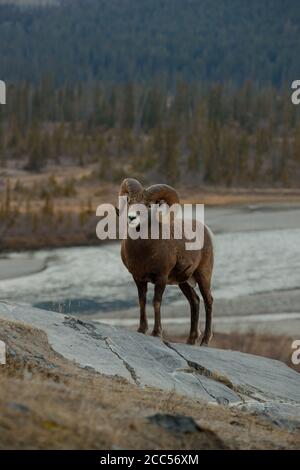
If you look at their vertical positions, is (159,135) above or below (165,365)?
above

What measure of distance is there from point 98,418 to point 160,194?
21.8 ft

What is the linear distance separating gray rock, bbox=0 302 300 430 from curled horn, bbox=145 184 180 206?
1.82 metres

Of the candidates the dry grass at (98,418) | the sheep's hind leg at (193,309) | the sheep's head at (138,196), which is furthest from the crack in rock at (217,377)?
the dry grass at (98,418)

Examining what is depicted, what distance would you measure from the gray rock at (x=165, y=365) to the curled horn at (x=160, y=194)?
1.82m

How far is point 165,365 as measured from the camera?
40.7ft

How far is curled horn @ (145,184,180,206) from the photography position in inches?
518

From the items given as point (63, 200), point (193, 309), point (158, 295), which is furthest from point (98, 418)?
point (63, 200)

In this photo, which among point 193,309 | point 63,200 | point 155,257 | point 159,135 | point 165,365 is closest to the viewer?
point 165,365

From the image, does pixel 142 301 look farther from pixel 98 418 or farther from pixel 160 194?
pixel 98 418

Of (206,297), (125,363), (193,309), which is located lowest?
(125,363)

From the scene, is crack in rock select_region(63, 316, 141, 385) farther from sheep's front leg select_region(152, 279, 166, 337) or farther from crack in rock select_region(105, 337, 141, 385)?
sheep's front leg select_region(152, 279, 166, 337)

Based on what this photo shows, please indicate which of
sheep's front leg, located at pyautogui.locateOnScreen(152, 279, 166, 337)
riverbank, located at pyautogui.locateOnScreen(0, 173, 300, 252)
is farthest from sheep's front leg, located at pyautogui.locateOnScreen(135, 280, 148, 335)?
riverbank, located at pyautogui.locateOnScreen(0, 173, 300, 252)

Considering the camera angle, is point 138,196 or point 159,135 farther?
point 159,135
